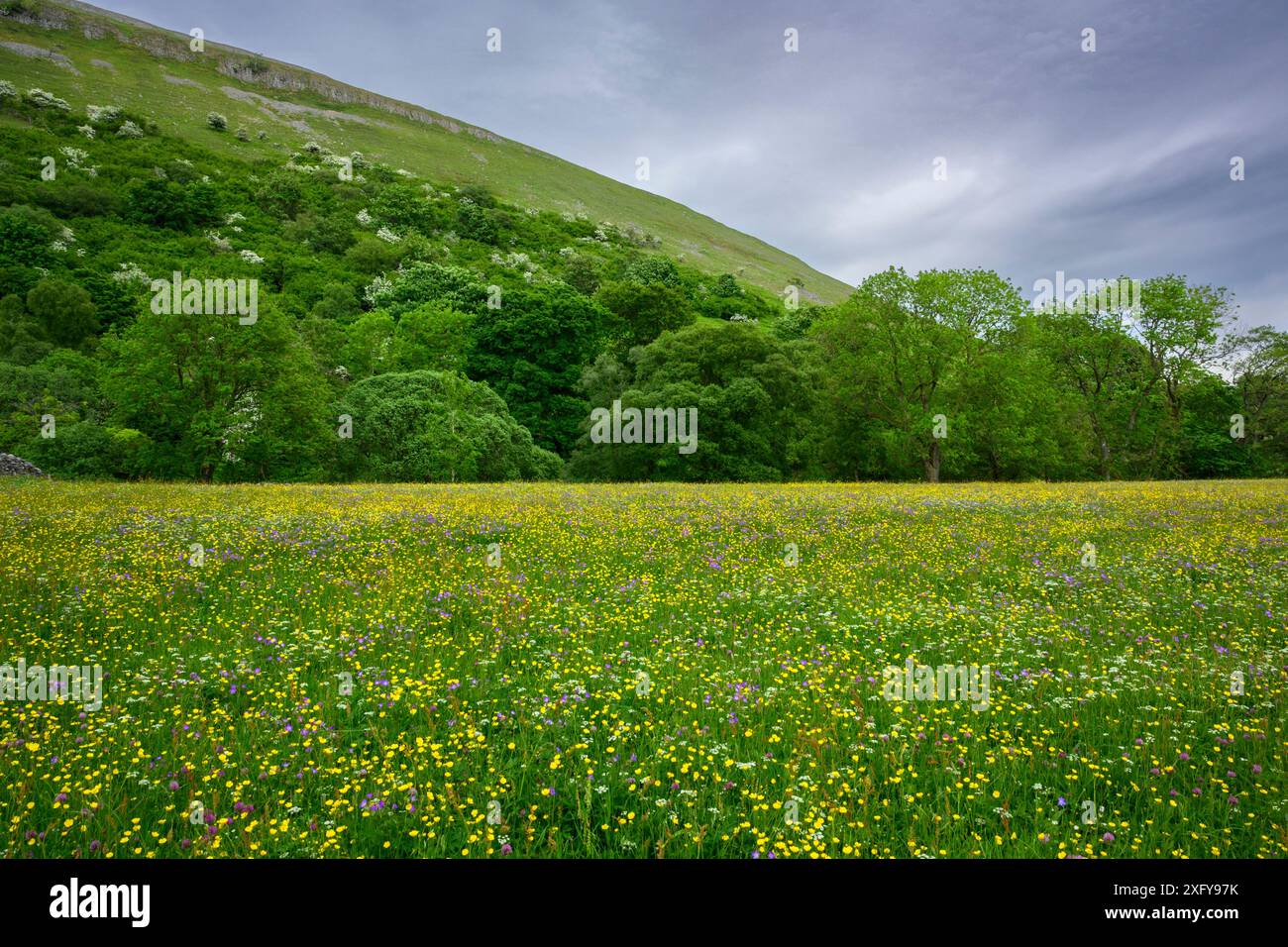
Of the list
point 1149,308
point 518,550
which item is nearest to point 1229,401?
point 1149,308

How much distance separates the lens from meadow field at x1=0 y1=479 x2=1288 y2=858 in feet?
13.3

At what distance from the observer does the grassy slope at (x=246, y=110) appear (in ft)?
452

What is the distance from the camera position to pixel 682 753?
16.7 ft

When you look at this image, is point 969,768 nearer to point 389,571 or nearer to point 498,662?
point 498,662

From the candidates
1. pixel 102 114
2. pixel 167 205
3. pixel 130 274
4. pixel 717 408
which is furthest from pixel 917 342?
pixel 102 114

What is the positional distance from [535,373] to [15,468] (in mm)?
46034

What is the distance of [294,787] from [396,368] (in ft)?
205

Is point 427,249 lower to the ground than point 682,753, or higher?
higher

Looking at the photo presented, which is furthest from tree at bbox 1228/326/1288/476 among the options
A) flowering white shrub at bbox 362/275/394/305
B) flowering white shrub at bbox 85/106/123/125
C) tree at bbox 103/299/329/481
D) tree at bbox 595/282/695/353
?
flowering white shrub at bbox 85/106/123/125

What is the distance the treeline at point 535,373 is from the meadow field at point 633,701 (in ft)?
85.1

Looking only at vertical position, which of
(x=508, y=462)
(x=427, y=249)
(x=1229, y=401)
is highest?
(x=427, y=249)

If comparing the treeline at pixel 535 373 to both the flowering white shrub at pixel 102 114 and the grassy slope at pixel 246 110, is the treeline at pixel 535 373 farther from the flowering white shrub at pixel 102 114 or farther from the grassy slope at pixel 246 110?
the grassy slope at pixel 246 110

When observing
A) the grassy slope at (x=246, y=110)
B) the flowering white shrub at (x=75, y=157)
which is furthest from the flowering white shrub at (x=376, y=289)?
the grassy slope at (x=246, y=110)

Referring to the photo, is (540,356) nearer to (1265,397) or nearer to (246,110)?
(1265,397)
